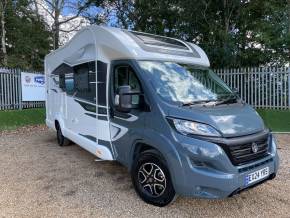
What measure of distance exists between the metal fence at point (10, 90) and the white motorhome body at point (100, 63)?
812 centimetres

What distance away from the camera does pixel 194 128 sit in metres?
3.85

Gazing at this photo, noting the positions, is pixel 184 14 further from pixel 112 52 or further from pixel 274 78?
pixel 112 52

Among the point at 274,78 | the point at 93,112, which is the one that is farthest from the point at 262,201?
the point at 274,78

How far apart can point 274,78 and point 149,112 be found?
10705 millimetres

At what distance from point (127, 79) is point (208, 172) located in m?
2.00

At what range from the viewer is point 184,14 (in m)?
17.2

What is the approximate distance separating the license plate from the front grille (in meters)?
0.17

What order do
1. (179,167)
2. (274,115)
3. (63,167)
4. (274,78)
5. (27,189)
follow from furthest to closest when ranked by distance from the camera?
(274,78)
(274,115)
(63,167)
(27,189)
(179,167)

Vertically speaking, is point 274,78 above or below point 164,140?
above

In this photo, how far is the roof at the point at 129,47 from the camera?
4801 millimetres

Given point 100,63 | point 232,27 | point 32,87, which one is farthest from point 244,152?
point 232,27

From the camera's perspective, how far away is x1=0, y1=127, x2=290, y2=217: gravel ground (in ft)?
13.6

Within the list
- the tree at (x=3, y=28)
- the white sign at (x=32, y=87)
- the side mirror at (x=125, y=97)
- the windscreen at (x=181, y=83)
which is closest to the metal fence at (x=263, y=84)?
the white sign at (x=32, y=87)

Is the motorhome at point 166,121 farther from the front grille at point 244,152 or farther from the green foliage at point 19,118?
the green foliage at point 19,118
